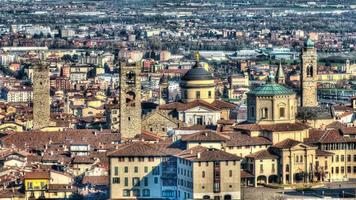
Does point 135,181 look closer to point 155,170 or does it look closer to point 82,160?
point 155,170

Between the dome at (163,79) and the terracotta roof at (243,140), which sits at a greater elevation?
the terracotta roof at (243,140)

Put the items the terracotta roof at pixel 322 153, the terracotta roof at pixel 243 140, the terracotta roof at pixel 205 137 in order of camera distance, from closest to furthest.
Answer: the terracotta roof at pixel 205 137
the terracotta roof at pixel 243 140
the terracotta roof at pixel 322 153

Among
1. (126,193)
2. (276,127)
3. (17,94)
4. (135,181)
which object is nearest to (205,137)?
(135,181)

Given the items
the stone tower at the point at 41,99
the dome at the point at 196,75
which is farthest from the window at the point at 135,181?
the stone tower at the point at 41,99

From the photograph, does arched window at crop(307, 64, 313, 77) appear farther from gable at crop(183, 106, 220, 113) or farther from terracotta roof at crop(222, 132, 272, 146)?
terracotta roof at crop(222, 132, 272, 146)

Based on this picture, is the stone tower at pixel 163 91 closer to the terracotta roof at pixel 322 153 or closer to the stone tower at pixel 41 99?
the stone tower at pixel 41 99

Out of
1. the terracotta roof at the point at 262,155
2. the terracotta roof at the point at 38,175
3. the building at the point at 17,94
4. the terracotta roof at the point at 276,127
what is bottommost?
the building at the point at 17,94

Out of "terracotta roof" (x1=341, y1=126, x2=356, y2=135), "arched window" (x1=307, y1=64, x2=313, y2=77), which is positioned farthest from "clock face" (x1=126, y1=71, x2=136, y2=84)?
"arched window" (x1=307, y1=64, x2=313, y2=77)
